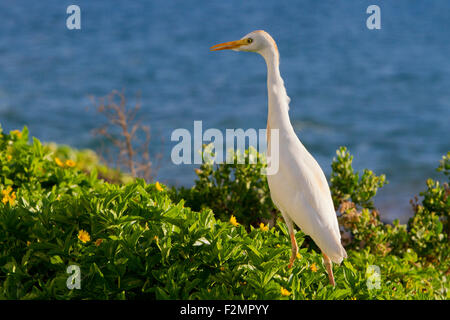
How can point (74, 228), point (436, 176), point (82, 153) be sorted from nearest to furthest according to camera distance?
point (74, 228) → point (82, 153) → point (436, 176)

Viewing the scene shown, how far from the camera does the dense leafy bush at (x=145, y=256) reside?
310cm

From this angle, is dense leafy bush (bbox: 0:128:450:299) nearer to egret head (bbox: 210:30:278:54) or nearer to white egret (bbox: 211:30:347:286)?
white egret (bbox: 211:30:347:286)

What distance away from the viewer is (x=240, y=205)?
5.07 metres

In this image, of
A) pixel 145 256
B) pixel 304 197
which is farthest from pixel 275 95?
pixel 145 256

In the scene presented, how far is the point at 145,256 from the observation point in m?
3.23

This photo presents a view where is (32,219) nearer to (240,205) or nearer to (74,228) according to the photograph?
(74,228)

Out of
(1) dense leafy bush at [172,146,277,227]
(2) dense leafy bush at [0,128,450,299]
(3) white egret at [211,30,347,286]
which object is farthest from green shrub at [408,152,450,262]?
(3) white egret at [211,30,347,286]

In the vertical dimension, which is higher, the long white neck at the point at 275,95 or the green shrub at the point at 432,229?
the long white neck at the point at 275,95

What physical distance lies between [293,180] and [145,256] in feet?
3.25

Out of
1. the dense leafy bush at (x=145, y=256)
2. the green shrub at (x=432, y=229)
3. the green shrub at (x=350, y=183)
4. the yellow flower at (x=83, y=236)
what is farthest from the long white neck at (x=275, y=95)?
the green shrub at (x=432, y=229)

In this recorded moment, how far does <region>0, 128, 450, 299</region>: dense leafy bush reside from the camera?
10.2 ft

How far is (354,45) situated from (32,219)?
59.5 ft

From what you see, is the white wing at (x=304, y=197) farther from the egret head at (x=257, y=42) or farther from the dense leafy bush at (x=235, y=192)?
the dense leafy bush at (x=235, y=192)
